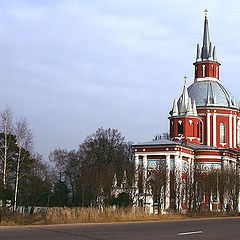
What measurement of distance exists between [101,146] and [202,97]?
57.3 feet

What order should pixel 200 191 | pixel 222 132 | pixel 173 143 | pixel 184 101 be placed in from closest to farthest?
pixel 200 191 → pixel 173 143 → pixel 184 101 → pixel 222 132

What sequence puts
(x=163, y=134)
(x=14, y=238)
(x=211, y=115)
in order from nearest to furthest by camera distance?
(x=14, y=238) → (x=211, y=115) → (x=163, y=134)

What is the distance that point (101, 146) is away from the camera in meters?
76.3

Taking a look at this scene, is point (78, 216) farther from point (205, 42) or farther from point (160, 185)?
point (205, 42)

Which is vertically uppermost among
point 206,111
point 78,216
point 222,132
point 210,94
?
point 210,94

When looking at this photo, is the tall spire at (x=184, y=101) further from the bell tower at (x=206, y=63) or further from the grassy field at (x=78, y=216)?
the grassy field at (x=78, y=216)

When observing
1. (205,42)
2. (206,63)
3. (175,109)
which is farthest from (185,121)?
(205,42)

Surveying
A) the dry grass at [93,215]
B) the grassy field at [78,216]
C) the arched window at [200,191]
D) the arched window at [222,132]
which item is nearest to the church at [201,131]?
the arched window at [222,132]

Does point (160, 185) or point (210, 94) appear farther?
point (210, 94)

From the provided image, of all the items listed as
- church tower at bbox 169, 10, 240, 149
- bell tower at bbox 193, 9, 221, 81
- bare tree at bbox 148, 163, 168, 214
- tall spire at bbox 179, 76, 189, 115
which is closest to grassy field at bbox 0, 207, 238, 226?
bare tree at bbox 148, 163, 168, 214

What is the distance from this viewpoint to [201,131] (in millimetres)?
68375

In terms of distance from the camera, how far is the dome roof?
68625mm

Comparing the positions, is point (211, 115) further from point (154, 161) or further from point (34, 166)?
point (34, 166)

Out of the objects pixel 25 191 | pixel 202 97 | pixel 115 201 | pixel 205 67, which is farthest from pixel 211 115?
pixel 25 191
